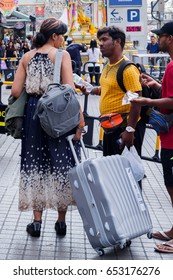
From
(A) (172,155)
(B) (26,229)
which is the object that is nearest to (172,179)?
(A) (172,155)

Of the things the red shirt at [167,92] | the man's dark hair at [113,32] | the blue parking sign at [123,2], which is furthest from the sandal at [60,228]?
the blue parking sign at [123,2]

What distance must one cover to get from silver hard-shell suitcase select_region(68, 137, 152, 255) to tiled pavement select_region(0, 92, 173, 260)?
32 centimetres

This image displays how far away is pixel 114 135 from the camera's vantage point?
17.5 feet

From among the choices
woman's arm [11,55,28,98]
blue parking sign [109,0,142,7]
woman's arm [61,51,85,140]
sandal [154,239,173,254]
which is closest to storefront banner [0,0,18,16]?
blue parking sign [109,0,142,7]

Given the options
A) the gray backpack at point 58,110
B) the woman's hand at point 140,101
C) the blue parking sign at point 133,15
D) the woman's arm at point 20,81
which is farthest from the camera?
the blue parking sign at point 133,15

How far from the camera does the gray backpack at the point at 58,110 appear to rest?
480cm

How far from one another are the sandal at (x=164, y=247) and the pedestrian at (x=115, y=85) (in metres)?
0.82

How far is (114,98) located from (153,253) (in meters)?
1.27

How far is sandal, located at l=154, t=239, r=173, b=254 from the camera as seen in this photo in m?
4.99

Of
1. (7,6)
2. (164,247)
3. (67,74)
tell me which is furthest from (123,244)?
(7,6)

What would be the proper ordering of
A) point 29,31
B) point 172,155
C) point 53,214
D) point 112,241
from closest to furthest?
point 112,241
point 172,155
point 53,214
point 29,31

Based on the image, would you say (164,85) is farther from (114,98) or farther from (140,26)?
(140,26)

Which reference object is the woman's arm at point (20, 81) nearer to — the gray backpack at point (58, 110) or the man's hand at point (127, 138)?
the gray backpack at point (58, 110)

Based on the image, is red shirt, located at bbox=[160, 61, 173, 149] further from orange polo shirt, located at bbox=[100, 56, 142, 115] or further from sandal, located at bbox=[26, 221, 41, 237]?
sandal, located at bbox=[26, 221, 41, 237]
